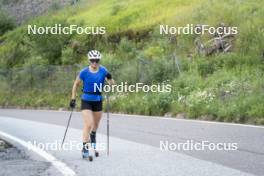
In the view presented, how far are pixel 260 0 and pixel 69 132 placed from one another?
1910 cm

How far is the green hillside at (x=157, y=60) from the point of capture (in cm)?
Result: 2062

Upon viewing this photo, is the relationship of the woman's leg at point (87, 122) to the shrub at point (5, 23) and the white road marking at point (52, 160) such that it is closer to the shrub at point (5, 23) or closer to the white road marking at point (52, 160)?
the white road marking at point (52, 160)

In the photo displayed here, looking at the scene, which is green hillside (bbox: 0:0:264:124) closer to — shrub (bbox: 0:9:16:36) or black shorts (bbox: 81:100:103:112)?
black shorts (bbox: 81:100:103:112)

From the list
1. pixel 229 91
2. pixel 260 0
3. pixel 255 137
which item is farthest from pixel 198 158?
pixel 260 0

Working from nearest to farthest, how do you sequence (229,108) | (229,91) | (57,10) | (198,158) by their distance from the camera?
(198,158), (229,108), (229,91), (57,10)

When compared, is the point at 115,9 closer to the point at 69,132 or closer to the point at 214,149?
the point at 69,132

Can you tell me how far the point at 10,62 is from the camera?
54.2 meters

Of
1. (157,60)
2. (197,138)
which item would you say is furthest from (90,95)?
(157,60)

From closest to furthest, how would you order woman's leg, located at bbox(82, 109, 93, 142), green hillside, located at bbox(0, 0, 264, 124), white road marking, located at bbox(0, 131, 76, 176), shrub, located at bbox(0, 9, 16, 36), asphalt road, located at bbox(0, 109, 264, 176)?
white road marking, located at bbox(0, 131, 76, 176) < asphalt road, located at bbox(0, 109, 264, 176) < woman's leg, located at bbox(82, 109, 93, 142) < green hillside, located at bbox(0, 0, 264, 124) < shrub, located at bbox(0, 9, 16, 36)

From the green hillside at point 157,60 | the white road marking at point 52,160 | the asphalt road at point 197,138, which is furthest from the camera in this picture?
the green hillside at point 157,60

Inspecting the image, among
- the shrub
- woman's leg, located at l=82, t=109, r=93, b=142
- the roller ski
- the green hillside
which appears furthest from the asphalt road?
the shrub

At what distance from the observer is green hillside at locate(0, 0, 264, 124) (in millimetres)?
20625

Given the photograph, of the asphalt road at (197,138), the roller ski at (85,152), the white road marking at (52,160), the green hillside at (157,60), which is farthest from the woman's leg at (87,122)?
the green hillside at (157,60)

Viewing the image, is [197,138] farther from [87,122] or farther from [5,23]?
[5,23]
